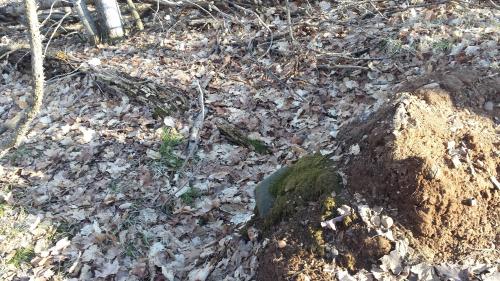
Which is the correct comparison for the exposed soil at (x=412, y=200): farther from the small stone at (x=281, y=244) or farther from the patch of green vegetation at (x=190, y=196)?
the patch of green vegetation at (x=190, y=196)

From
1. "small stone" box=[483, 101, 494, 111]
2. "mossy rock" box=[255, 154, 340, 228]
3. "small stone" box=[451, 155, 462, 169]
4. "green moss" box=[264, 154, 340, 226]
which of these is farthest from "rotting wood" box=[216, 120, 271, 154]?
"small stone" box=[451, 155, 462, 169]

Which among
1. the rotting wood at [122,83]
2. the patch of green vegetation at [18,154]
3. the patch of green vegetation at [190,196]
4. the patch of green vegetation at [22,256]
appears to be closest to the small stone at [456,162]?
the patch of green vegetation at [190,196]

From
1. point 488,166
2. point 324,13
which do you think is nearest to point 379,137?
point 488,166

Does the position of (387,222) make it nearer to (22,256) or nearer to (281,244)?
(281,244)

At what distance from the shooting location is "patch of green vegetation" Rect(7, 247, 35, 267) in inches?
176

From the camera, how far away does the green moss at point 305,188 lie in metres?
3.30

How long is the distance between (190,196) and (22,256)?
65.0 inches

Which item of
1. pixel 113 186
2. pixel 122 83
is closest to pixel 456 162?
pixel 113 186

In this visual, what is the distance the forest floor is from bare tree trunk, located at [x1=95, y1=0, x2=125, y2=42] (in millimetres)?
234

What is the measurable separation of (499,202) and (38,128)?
5.50 m

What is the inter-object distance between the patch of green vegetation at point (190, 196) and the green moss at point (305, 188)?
4.52ft

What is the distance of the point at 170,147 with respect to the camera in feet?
18.5

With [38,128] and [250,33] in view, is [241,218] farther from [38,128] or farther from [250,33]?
[250,33]

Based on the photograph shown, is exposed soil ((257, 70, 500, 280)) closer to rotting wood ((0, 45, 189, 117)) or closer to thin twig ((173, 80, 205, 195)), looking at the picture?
thin twig ((173, 80, 205, 195))
